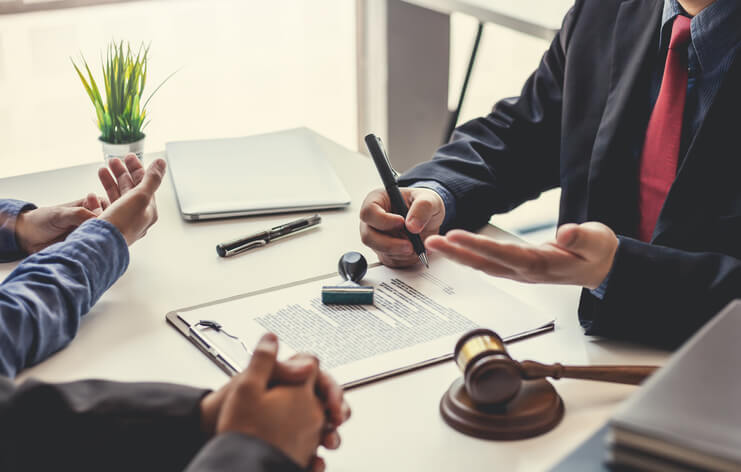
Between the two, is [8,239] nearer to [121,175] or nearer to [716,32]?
[121,175]

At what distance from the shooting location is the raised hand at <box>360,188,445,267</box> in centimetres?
111

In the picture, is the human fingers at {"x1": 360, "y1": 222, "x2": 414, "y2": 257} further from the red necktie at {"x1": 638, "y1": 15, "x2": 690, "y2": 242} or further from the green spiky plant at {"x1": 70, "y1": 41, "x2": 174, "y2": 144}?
the green spiky plant at {"x1": 70, "y1": 41, "x2": 174, "y2": 144}

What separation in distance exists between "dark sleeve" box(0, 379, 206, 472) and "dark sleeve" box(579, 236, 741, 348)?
509 millimetres

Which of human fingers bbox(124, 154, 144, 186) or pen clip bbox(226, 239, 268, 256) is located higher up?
human fingers bbox(124, 154, 144, 186)

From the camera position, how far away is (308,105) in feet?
14.0

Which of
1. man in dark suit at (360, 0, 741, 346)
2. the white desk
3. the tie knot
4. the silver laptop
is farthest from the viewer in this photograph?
the white desk

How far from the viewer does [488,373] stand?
73 centimetres

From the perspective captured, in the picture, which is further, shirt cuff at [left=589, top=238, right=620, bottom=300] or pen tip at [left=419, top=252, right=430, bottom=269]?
pen tip at [left=419, top=252, right=430, bottom=269]

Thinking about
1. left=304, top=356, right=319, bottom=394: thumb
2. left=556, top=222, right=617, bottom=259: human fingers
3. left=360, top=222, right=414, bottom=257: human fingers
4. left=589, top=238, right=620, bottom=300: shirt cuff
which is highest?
left=556, top=222, right=617, bottom=259: human fingers

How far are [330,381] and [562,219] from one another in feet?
2.38

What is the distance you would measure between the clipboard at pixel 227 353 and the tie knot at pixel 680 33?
1.49 feet

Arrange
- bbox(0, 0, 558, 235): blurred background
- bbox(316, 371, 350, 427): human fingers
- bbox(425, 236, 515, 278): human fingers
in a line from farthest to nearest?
1. bbox(0, 0, 558, 235): blurred background
2. bbox(425, 236, 515, 278): human fingers
3. bbox(316, 371, 350, 427): human fingers

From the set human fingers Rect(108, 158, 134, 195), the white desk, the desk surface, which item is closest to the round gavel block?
the desk surface

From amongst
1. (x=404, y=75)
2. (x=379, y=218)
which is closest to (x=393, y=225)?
(x=379, y=218)
